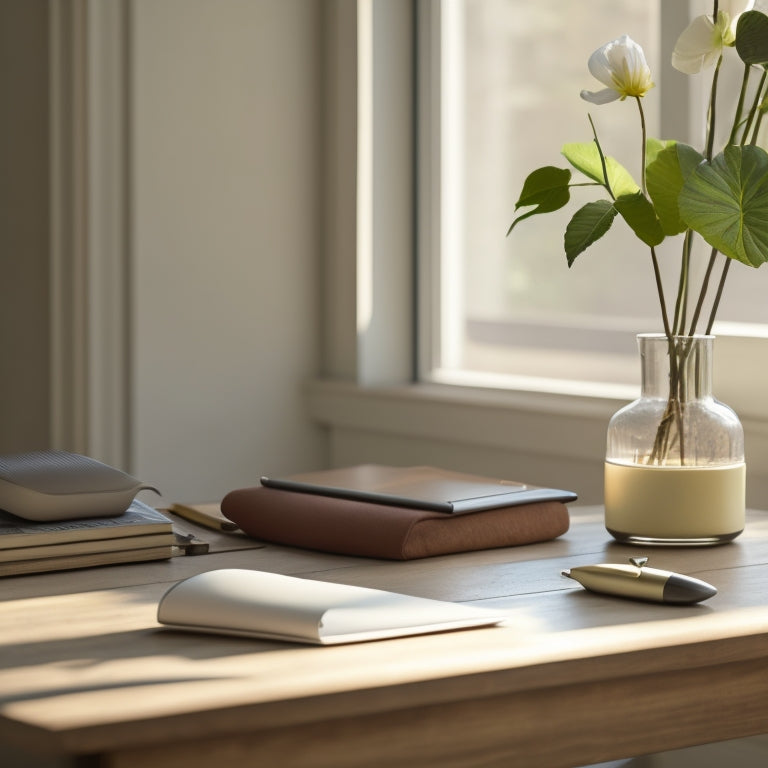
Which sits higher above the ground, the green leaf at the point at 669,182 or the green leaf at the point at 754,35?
the green leaf at the point at 754,35

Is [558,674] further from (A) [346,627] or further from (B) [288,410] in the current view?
(B) [288,410]

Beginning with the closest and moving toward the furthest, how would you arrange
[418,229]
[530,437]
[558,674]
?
1. [558,674]
2. [530,437]
3. [418,229]

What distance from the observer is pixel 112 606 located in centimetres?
98

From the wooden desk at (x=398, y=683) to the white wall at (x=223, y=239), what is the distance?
3.98 feet

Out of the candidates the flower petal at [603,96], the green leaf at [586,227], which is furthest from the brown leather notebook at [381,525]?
the flower petal at [603,96]

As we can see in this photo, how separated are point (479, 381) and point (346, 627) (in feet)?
4.52

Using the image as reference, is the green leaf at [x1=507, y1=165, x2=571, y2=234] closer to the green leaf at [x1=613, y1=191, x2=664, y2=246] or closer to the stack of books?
the green leaf at [x1=613, y1=191, x2=664, y2=246]

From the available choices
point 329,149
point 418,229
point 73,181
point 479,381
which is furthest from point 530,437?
point 73,181

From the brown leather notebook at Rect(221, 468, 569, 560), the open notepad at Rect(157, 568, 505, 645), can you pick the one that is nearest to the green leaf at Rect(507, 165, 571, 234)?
the brown leather notebook at Rect(221, 468, 569, 560)

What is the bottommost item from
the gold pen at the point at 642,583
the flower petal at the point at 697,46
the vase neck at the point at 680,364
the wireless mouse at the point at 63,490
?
the gold pen at the point at 642,583

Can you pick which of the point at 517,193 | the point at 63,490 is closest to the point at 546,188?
the point at 63,490

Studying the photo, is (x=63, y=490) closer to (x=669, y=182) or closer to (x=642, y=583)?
(x=642, y=583)

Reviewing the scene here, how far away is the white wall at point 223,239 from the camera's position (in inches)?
87.7

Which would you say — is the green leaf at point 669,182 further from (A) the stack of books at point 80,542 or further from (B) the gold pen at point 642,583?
(A) the stack of books at point 80,542
